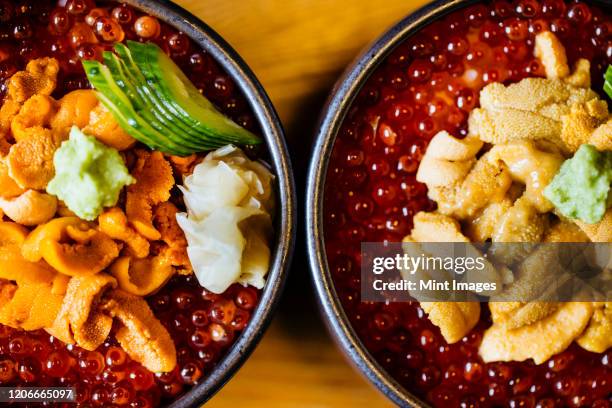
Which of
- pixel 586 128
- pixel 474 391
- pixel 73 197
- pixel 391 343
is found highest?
pixel 586 128

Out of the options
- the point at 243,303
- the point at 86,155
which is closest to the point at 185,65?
the point at 86,155

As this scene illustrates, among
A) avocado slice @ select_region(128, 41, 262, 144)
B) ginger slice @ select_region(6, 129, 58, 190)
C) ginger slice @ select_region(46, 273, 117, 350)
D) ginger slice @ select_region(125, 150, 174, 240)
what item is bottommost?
ginger slice @ select_region(46, 273, 117, 350)

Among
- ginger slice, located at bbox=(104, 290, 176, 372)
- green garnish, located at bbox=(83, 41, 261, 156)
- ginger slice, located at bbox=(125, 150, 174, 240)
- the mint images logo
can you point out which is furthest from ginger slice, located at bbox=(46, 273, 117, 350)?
the mint images logo

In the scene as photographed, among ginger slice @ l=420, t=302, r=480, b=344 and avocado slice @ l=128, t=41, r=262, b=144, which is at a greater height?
avocado slice @ l=128, t=41, r=262, b=144

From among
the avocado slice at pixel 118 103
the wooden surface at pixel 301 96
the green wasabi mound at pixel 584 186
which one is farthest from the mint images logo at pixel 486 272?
the avocado slice at pixel 118 103

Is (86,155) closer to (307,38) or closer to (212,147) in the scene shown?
(212,147)

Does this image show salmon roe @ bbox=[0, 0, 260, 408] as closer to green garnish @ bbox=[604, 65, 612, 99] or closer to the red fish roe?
the red fish roe
